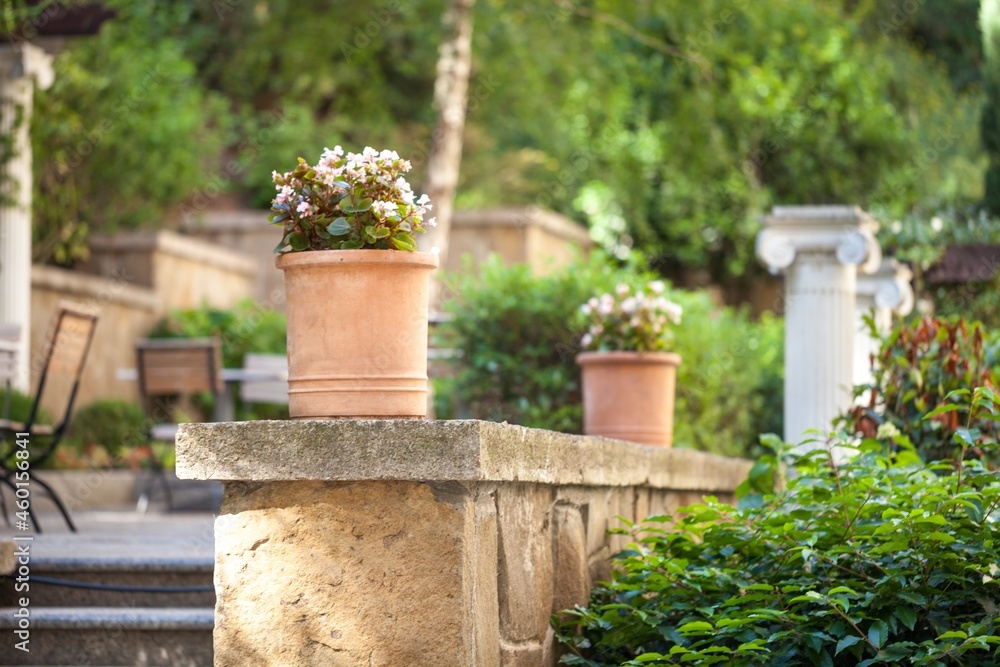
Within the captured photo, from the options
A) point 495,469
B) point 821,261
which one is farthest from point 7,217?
point 495,469

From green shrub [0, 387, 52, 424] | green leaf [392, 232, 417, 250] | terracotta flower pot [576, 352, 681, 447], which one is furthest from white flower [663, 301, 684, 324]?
green shrub [0, 387, 52, 424]

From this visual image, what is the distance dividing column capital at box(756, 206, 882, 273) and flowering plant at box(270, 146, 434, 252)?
10.6 feet

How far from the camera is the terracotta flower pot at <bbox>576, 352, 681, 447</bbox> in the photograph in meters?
5.71

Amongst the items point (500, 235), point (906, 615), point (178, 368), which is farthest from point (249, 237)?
point (906, 615)

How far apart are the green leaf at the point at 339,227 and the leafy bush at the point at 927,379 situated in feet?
8.64

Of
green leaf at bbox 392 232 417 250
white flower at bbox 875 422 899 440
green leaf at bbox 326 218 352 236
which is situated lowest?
white flower at bbox 875 422 899 440

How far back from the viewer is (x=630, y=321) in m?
5.77

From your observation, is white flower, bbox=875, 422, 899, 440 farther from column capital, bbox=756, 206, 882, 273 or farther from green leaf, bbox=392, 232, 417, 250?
green leaf, bbox=392, 232, 417, 250

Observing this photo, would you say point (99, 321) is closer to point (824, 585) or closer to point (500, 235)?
point (500, 235)

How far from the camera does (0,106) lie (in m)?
10.2

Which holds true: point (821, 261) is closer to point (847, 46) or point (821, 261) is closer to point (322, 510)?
point (322, 510)

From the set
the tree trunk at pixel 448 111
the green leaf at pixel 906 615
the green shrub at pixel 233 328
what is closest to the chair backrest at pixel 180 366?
the tree trunk at pixel 448 111

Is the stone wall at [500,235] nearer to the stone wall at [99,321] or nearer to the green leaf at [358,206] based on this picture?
the stone wall at [99,321]

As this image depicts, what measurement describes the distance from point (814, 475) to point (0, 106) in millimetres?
8035
